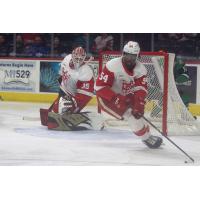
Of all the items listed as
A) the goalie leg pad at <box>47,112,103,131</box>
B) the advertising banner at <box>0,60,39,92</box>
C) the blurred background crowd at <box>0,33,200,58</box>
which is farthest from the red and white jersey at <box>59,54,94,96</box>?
the advertising banner at <box>0,60,39,92</box>

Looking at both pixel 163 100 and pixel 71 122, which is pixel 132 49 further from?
pixel 71 122

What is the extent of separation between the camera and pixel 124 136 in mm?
4426

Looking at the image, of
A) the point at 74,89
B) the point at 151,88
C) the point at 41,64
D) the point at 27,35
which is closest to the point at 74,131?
the point at 74,89

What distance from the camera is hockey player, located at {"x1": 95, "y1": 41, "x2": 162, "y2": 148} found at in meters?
3.89

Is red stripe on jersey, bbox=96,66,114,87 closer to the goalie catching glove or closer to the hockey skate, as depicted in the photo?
the hockey skate

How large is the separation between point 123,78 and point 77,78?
76 centimetres

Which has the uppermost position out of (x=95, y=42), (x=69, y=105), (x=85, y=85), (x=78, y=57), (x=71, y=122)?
(x=95, y=42)

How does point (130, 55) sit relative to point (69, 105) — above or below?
above

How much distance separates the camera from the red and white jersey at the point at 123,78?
3.91 meters

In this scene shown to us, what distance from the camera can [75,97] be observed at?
4668 mm

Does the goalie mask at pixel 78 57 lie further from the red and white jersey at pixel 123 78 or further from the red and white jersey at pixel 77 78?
the red and white jersey at pixel 123 78

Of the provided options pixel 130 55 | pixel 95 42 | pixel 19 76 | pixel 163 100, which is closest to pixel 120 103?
pixel 130 55

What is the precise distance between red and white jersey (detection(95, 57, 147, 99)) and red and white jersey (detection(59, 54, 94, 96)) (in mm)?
679

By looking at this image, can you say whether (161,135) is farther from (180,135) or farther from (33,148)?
(33,148)
